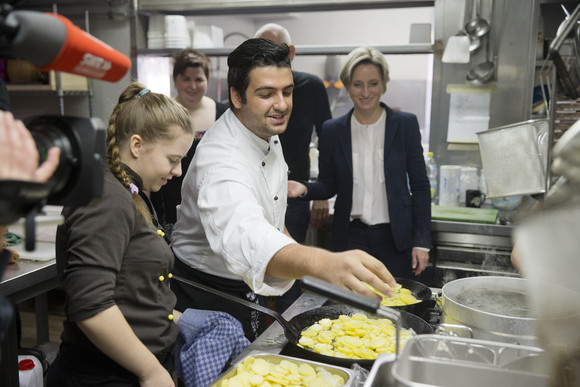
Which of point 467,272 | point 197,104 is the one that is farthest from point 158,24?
point 467,272

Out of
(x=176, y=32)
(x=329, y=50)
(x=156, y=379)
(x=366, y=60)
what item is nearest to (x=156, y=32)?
(x=176, y=32)

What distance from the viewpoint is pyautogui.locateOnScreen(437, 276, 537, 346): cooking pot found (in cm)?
114

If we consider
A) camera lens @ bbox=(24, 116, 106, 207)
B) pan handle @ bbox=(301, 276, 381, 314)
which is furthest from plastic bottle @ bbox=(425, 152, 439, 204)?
camera lens @ bbox=(24, 116, 106, 207)

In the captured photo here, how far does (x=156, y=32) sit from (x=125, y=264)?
10.1ft

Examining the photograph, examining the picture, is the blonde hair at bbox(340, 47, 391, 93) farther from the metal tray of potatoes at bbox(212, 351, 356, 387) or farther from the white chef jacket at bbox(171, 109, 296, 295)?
Answer: the metal tray of potatoes at bbox(212, 351, 356, 387)

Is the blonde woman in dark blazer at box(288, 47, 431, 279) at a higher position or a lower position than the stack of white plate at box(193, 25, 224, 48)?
lower

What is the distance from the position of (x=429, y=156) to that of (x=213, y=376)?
2.58m

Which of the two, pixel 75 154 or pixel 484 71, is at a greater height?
pixel 484 71

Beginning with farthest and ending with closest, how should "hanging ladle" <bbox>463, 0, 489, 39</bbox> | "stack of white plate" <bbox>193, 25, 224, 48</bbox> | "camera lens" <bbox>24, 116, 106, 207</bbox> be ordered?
"stack of white plate" <bbox>193, 25, 224, 48</bbox>
"hanging ladle" <bbox>463, 0, 489, 39</bbox>
"camera lens" <bbox>24, 116, 106, 207</bbox>

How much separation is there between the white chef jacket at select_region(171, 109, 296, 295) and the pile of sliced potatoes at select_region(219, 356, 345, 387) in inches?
7.0

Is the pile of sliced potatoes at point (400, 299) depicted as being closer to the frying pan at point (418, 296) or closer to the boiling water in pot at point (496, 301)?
the frying pan at point (418, 296)

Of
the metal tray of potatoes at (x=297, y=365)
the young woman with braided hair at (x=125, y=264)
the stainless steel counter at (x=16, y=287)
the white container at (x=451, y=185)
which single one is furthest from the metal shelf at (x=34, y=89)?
the metal tray of potatoes at (x=297, y=365)

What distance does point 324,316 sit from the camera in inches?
65.6

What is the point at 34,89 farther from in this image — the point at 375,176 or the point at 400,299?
the point at 400,299
